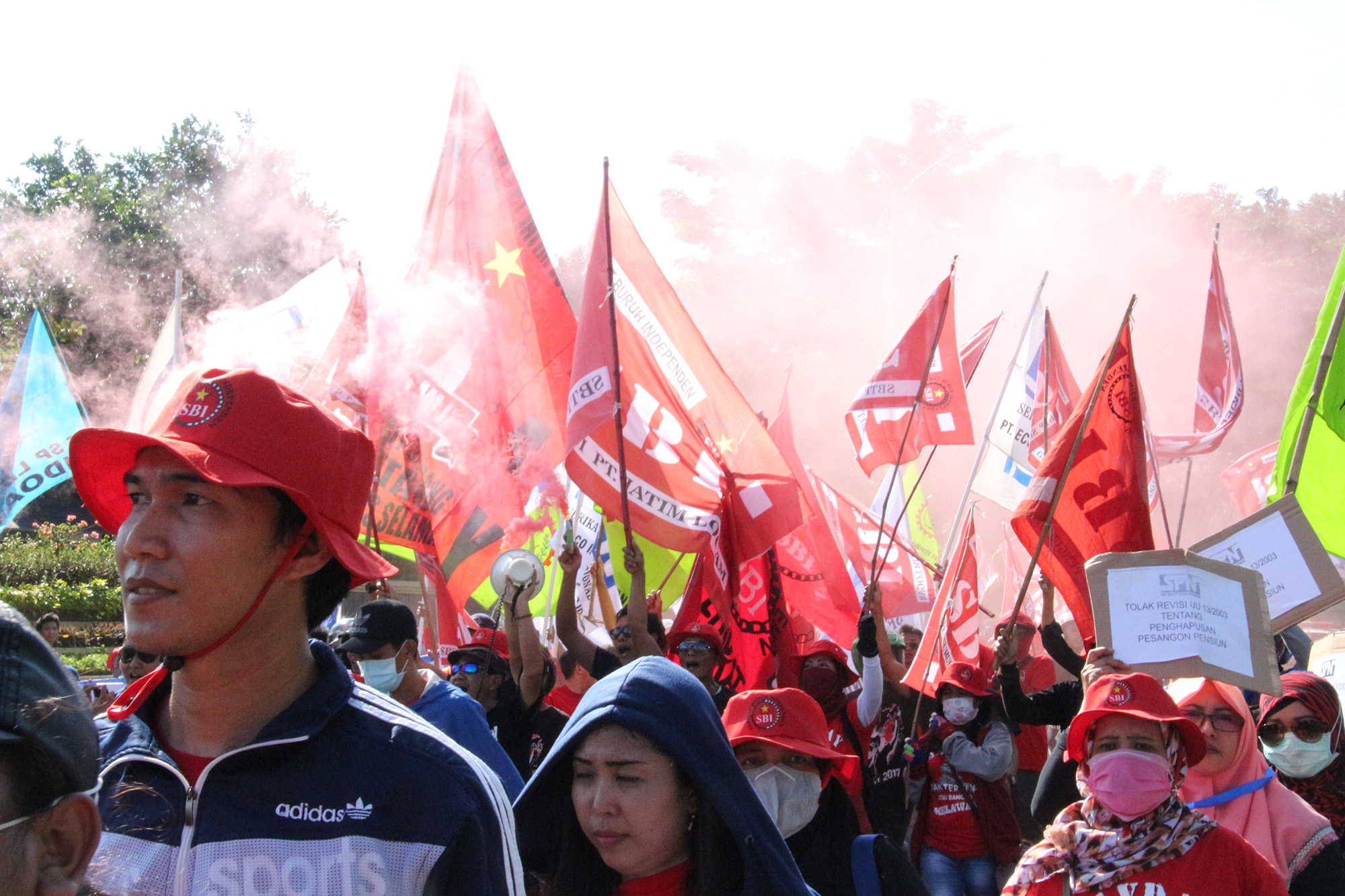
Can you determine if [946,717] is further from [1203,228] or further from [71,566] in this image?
[1203,228]

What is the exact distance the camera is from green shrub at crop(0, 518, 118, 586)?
19.4 m

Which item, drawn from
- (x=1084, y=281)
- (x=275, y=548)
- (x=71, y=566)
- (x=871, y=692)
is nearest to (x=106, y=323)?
(x=71, y=566)

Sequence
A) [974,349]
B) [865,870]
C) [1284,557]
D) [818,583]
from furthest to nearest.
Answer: [974,349]
[818,583]
[1284,557]
[865,870]

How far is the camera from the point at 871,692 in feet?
17.3

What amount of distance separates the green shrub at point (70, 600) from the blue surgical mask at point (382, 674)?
50.2ft

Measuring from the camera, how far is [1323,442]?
566 centimetres

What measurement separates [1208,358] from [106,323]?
93.1 ft

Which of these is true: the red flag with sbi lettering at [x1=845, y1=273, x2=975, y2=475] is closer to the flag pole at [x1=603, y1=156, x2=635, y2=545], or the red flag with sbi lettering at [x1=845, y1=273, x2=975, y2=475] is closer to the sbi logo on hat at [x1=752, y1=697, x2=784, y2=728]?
the flag pole at [x1=603, y1=156, x2=635, y2=545]

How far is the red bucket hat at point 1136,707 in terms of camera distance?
3.33 meters

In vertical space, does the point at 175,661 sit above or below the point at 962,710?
above

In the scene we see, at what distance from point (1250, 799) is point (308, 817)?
3216mm

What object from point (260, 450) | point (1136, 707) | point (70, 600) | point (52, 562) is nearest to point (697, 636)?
point (1136, 707)

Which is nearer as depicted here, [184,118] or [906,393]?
[906,393]

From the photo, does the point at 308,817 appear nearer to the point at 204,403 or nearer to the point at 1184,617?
the point at 204,403
